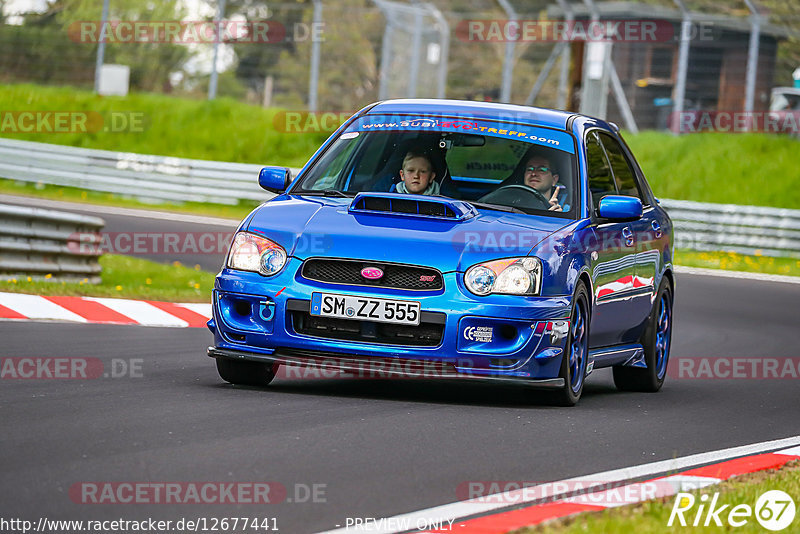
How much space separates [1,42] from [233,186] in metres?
6.79

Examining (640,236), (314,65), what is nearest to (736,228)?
(314,65)

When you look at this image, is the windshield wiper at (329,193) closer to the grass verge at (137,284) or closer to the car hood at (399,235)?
the car hood at (399,235)

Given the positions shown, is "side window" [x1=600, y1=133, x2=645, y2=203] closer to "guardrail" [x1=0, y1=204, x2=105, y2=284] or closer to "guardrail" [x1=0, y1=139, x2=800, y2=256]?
"guardrail" [x1=0, y1=204, x2=105, y2=284]

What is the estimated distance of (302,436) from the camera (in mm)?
6469

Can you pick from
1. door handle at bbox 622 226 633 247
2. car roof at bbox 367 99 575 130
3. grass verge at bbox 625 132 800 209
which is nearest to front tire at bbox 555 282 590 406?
door handle at bbox 622 226 633 247

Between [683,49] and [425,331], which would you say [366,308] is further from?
[683,49]

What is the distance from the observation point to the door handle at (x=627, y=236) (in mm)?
9289

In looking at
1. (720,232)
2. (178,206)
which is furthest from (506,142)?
(178,206)

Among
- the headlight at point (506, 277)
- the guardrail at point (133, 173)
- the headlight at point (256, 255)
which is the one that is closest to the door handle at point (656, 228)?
the headlight at point (506, 277)

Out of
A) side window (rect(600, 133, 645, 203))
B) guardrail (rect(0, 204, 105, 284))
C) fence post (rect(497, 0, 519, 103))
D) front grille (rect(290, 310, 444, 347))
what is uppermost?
fence post (rect(497, 0, 519, 103))

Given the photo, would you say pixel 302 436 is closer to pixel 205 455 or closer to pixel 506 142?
pixel 205 455

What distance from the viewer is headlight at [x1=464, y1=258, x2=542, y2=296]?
7.66 metres

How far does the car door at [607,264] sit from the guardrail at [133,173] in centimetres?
1905

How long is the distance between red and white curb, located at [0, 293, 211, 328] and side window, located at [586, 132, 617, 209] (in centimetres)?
429
